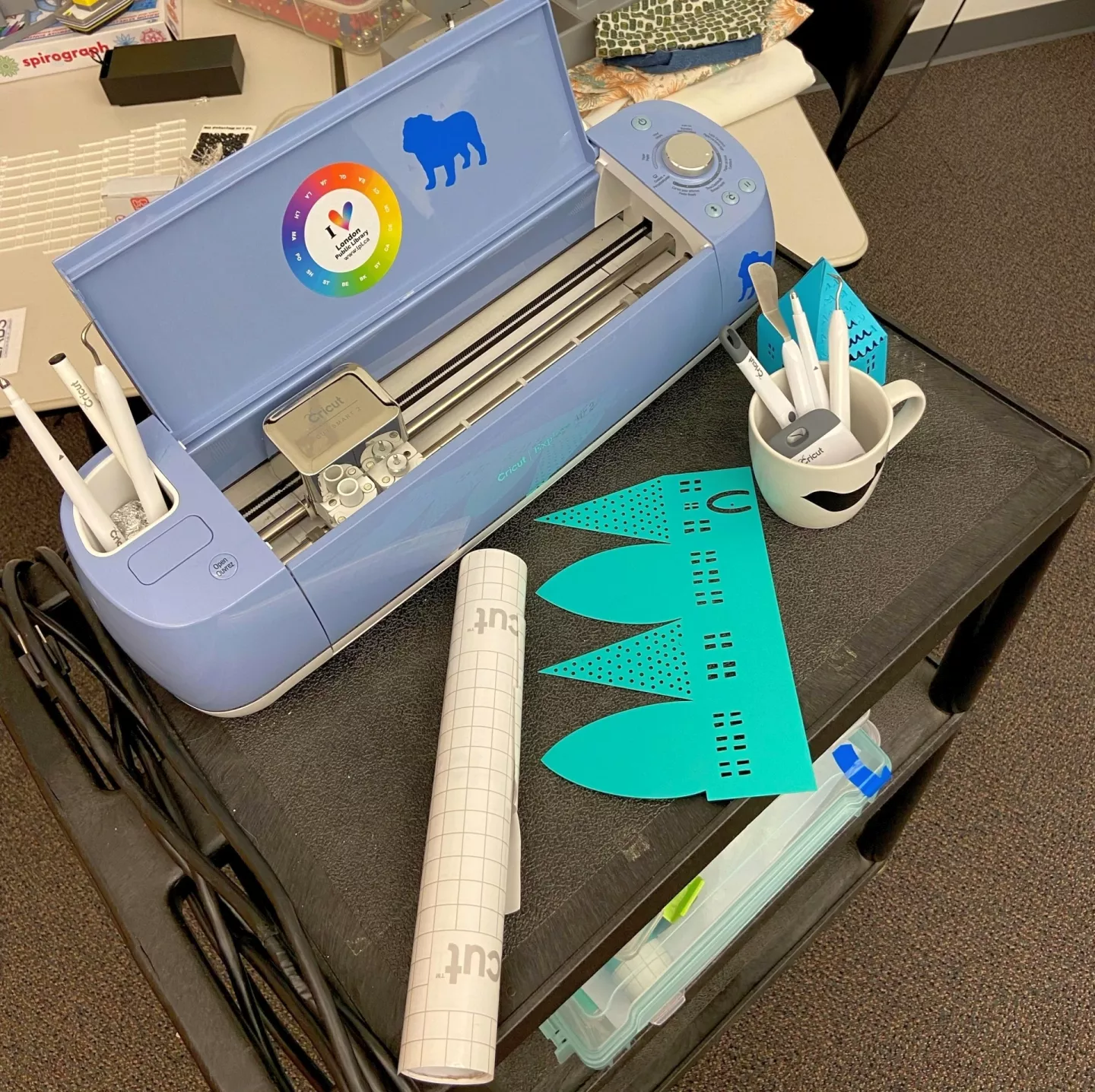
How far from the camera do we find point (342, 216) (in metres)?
0.63

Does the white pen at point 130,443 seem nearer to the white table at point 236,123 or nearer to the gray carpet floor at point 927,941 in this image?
the white table at point 236,123

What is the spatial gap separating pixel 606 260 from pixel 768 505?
229 millimetres

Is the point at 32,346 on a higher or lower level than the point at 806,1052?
higher

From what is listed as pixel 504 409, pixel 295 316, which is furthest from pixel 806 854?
pixel 295 316

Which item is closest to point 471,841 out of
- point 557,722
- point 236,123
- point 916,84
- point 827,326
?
point 557,722

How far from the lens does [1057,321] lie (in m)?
1.84

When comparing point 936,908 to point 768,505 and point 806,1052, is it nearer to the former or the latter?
point 806,1052

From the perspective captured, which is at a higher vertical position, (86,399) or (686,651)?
(86,399)

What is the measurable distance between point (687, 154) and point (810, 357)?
0.65 feet

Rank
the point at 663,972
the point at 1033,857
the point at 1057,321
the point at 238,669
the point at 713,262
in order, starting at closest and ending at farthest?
1. the point at 238,669
2. the point at 713,262
3. the point at 663,972
4. the point at 1033,857
5. the point at 1057,321

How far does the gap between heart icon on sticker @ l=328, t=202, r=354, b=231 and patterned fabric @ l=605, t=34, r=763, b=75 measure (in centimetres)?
67

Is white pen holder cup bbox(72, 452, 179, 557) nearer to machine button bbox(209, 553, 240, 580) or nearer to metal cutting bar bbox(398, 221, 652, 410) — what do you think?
machine button bbox(209, 553, 240, 580)

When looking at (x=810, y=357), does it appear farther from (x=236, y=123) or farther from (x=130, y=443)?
(x=236, y=123)

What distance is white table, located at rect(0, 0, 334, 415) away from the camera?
1.09 meters
